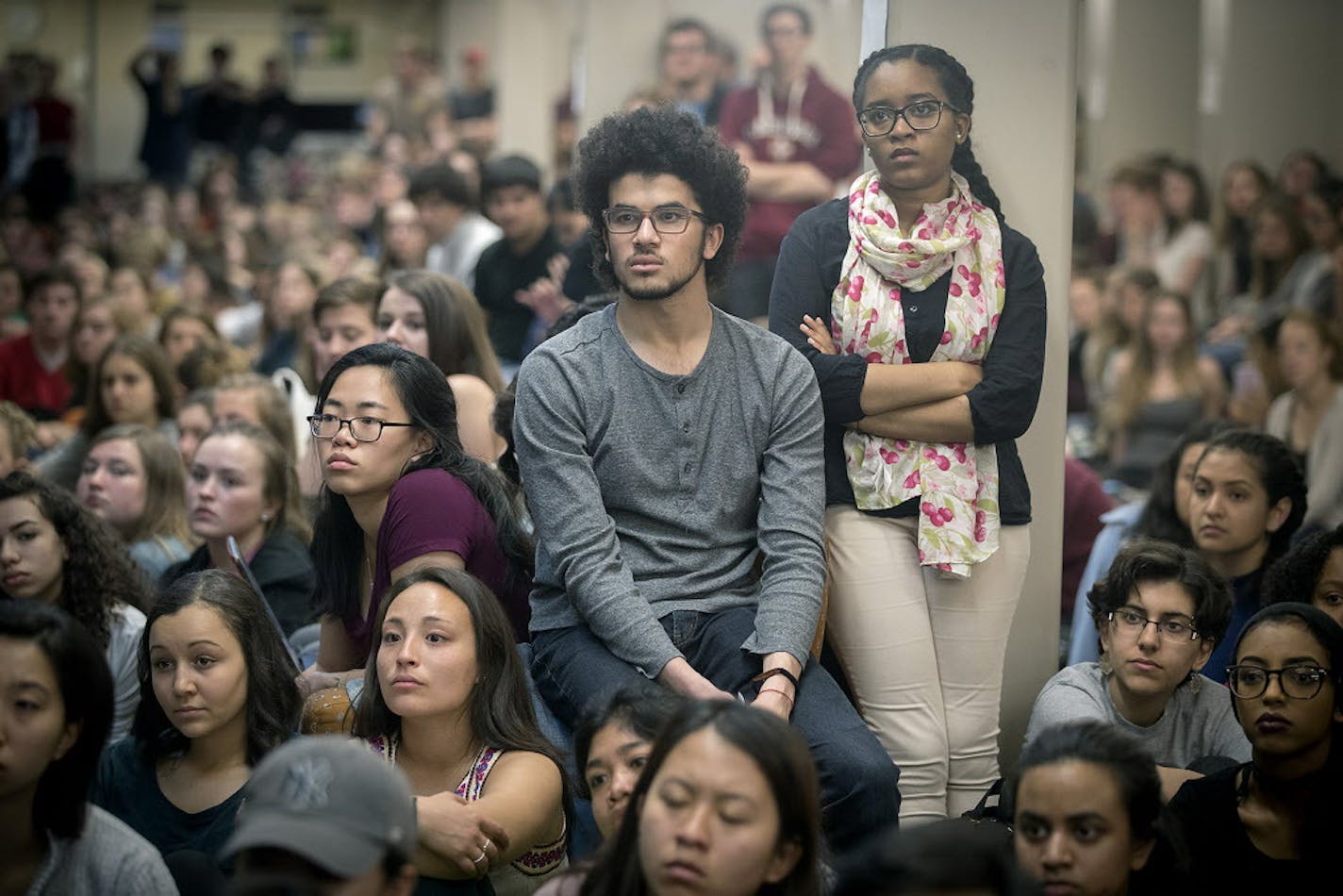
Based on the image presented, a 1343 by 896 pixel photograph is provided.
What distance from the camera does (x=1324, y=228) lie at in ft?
27.8

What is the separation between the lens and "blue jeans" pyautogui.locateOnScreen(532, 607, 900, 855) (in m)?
3.20

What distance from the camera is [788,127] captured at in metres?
7.20

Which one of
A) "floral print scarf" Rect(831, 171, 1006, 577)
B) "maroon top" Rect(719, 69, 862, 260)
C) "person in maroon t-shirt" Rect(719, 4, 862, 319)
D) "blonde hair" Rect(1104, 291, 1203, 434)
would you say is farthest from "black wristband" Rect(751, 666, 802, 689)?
"blonde hair" Rect(1104, 291, 1203, 434)

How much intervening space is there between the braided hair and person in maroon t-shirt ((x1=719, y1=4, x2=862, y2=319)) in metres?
3.15

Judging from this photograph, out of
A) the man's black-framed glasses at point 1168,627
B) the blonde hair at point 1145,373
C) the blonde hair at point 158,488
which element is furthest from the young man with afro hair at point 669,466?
the blonde hair at point 1145,373

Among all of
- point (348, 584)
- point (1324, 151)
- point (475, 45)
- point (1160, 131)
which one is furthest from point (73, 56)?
point (348, 584)

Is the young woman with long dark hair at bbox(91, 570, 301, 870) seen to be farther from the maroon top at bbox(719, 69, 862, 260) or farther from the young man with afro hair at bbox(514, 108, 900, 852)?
the maroon top at bbox(719, 69, 862, 260)

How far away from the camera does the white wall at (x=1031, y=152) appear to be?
13.4 ft

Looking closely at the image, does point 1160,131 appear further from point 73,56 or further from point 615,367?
point 73,56

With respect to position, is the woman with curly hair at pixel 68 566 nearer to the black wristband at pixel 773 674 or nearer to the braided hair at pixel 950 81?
the black wristband at pixel 773 674

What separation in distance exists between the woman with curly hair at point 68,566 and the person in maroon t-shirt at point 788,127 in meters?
3.50

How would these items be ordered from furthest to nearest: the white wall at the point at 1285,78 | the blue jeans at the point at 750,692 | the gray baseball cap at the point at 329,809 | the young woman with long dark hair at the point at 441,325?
the white wall at the point at 1285,78 < the young woman with long dark hair at the point at 441,325 < the blue jeans at the point at 750,692 < the gray baseball cap at the point at 329,809

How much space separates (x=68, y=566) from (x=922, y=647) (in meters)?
2.10

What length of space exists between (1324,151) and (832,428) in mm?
7909
